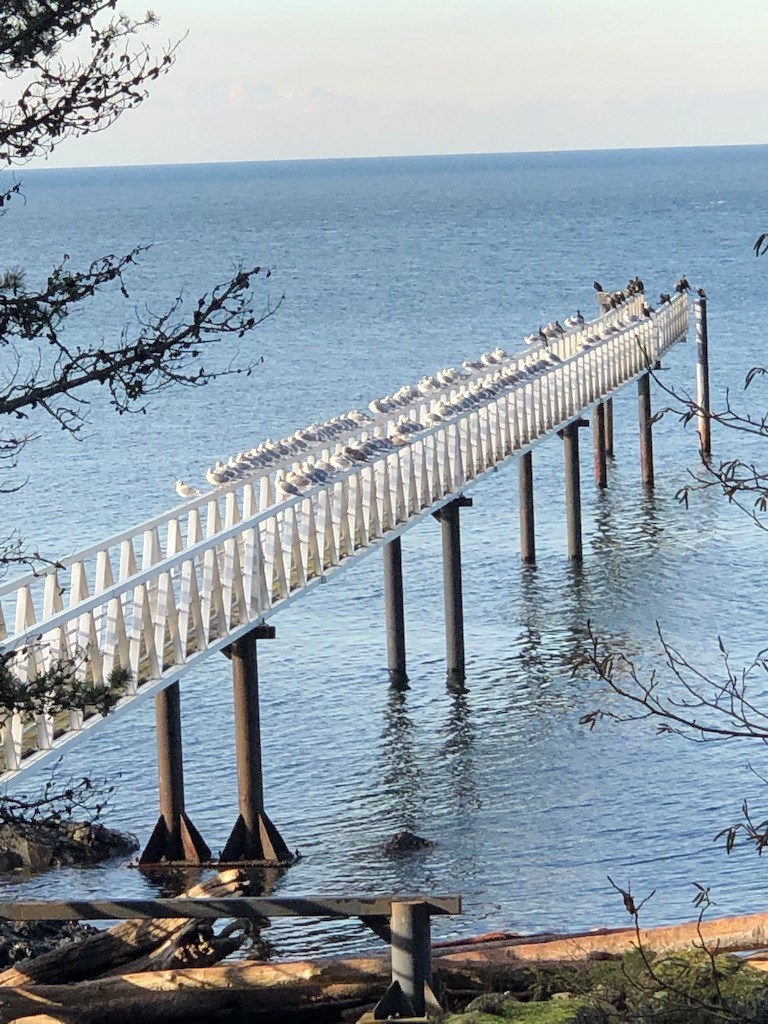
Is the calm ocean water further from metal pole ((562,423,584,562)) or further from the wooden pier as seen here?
the wooden pier

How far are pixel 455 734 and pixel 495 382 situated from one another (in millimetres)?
7143

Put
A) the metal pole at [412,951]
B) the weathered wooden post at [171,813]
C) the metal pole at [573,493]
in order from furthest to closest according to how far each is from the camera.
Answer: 1. the metal pole at [573,493]
2. the weathered wooden post at [171,813]
3. the metal pole at [412,951]

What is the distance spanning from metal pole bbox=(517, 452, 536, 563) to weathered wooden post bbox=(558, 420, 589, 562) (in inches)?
29.6

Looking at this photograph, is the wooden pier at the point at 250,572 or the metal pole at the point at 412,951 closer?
the metal pole at the point at 412,951

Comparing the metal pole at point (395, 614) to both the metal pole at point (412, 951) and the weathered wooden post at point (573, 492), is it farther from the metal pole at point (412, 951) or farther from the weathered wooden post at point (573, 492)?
the metal pole at point (412, 951)

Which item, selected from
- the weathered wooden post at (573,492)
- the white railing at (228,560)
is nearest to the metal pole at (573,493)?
the weathered wooden post at (573,492)

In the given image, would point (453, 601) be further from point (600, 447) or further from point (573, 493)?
point (600, 447)

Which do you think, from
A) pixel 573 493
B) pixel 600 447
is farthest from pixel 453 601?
pixel 600 447

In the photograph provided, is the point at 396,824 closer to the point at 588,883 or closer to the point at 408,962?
the point at 588,883

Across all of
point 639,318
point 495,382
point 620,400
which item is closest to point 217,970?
point 495,382

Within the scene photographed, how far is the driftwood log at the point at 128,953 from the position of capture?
1223 cm

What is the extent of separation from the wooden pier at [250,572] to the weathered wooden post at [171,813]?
0.05 ft

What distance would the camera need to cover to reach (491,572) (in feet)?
116

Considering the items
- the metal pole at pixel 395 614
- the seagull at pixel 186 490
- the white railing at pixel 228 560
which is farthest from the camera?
the metal pole at pixel 395 614
